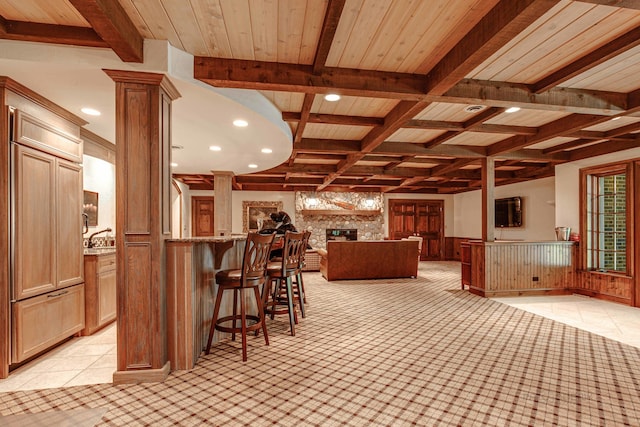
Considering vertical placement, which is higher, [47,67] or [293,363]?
[47,67]

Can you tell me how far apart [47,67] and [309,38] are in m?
1.87

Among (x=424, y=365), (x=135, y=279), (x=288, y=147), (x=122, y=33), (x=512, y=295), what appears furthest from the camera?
(x=512, y=295)

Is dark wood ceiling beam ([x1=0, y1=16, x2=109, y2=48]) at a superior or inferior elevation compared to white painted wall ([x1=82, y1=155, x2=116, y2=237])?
superior

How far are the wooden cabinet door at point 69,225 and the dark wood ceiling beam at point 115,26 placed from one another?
1607 mm

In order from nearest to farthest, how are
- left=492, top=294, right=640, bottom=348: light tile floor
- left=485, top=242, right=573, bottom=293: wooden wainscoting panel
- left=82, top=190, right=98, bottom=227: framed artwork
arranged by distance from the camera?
left=492, top=294, right=640, bottom=348: light tile floor
left=82, top=190, right=98, bottom=227: framed artwork
left=485, top=242, right=573, bottom=293: wooden wainscoting panel

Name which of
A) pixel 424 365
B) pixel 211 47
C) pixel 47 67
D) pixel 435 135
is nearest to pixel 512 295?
pixel 435 135

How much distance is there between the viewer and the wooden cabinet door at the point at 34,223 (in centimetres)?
258

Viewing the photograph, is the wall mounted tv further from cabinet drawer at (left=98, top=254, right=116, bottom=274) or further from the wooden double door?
cabinet drawer at (left=98, top=254, right=116, bottom=274)

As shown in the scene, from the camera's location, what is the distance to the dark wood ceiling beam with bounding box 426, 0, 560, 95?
5.71ft

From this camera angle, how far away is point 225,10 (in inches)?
78.7

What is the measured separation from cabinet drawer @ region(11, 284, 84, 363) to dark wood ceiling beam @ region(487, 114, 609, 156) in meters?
5.94

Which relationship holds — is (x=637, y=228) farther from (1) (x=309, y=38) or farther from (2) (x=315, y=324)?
(1) (x=309, y=38)

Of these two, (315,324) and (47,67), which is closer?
(47,67)

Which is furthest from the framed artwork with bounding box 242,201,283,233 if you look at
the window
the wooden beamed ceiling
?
the window
